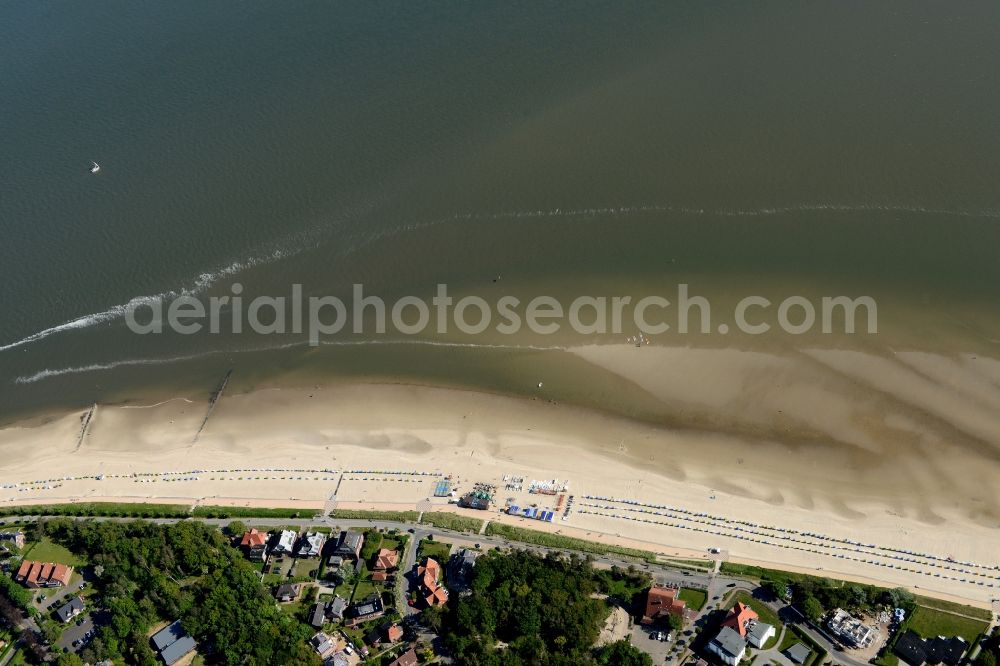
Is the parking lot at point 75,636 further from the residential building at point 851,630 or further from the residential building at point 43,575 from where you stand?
the residential building at point 851,630

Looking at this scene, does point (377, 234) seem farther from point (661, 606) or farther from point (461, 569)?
point (661, 606)

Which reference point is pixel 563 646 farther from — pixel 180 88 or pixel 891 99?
pixel 180 88

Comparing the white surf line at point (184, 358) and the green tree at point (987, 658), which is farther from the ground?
the white surf line at point (184, 358)

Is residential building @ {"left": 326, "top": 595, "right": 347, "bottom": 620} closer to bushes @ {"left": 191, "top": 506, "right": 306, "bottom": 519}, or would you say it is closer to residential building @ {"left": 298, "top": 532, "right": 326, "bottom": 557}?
residential building @ {"left": 298, "top": 532, "right": 326, "bottom": 557}

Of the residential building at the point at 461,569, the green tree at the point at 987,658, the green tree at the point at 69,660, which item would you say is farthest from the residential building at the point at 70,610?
the green tree at the point at 987,658

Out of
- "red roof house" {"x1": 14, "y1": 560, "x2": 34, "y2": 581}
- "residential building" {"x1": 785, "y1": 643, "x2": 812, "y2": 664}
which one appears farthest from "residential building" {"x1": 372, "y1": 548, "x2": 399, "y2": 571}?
"residential building" {"x1": 785, "y1": 643, "x2": 812, "y2": 664}

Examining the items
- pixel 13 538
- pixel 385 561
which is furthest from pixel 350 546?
pixel 13 538

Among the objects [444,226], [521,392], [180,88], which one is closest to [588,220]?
[444,226]
